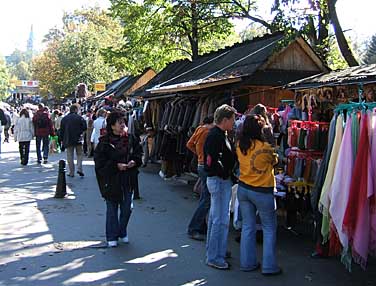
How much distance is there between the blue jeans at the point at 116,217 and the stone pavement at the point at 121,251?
0.70 feet

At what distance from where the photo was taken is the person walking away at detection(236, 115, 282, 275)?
602 centimetres

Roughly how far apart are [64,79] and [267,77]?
123ft

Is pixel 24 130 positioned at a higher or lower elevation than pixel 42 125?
lower

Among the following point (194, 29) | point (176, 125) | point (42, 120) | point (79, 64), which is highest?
point (79, 64)

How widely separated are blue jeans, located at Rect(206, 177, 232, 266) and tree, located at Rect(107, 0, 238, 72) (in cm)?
1466

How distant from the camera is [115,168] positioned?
7070 mm

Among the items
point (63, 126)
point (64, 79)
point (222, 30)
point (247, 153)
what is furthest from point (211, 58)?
point (64, 79)

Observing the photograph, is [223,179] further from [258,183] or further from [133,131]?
[133,131]

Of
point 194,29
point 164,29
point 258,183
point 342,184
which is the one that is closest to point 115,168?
point 258,183

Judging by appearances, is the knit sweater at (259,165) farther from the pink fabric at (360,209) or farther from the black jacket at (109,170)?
the black jacket at (109,170)

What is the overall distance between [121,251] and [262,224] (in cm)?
202

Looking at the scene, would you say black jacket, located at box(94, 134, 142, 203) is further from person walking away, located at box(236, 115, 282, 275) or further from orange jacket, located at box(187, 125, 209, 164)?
person walking away, located at box(236, 115, 282, 275)

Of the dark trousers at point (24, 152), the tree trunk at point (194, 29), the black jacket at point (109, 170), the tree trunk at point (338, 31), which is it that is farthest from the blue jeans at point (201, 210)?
the tree trunk at point (194, 29)

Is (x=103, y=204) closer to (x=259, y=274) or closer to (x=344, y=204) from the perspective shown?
(x=259, y=274)
